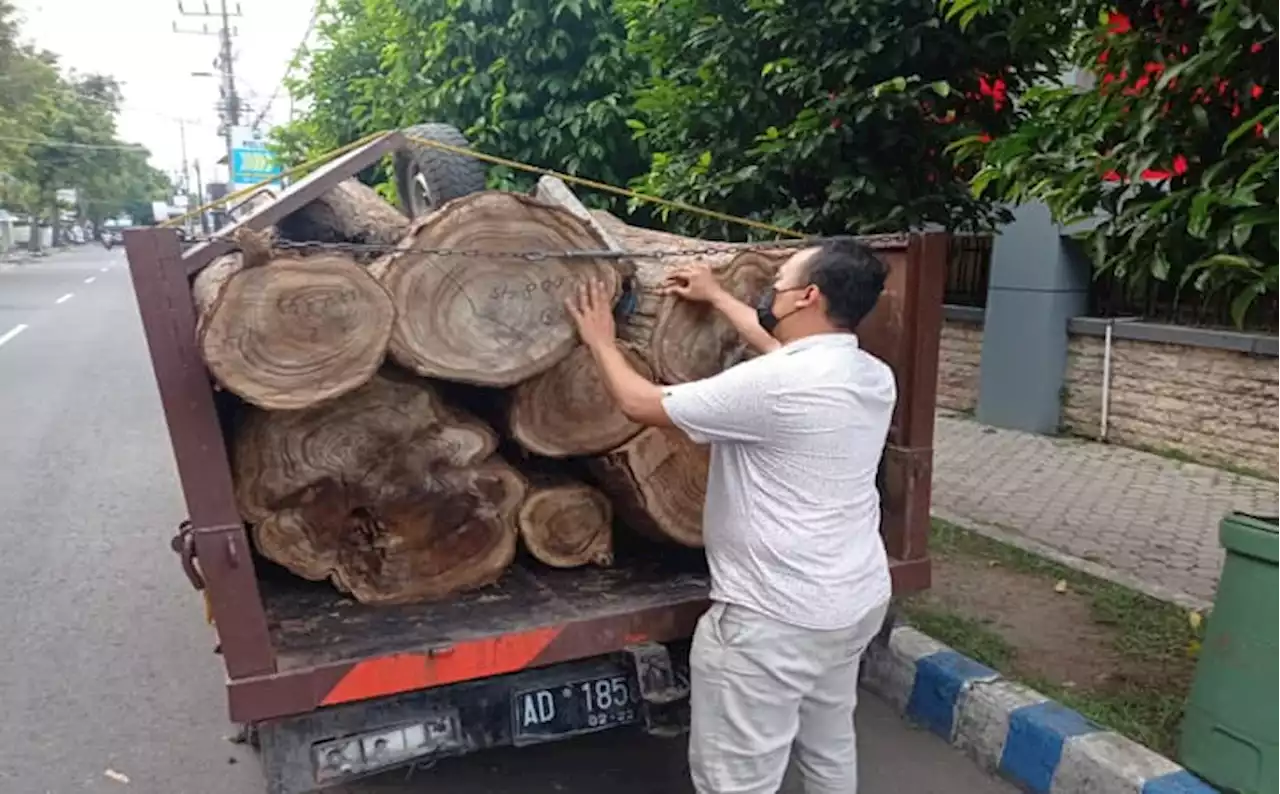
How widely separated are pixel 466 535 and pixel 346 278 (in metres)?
0.82

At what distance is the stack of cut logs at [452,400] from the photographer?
2.54 meters

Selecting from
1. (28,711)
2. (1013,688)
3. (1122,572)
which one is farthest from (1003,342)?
(28,711)

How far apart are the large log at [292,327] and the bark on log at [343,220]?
5.98ft

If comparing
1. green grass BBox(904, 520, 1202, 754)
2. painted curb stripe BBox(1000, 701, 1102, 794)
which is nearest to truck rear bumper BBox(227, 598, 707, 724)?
painted curb stripe BBox(1000, 701, 1102, 794)

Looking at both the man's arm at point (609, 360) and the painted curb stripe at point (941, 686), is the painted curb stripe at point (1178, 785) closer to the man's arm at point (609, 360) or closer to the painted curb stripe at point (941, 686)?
the painted curb stripe at point (941, 686)

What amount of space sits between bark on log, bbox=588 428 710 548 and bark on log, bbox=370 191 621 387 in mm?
403

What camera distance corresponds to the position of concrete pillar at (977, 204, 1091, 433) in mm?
8250

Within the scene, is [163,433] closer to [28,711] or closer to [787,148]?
[28,711]

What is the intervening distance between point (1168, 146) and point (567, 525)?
1.94 metres

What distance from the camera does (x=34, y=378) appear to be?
11.6 meters

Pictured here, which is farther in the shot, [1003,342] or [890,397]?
[1003,342]

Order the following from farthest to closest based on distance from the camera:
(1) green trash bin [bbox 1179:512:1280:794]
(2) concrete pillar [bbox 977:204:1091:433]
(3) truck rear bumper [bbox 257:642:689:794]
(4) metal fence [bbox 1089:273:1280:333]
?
(2) concrete pillar [bbox 977:204:1091:433], (4) metal fence [bbox 1089:273:1280:333], (1) green trash bin [bbox 1179:512:1280:794], (3) truck rear bumper [bbox 257:642:689:794]

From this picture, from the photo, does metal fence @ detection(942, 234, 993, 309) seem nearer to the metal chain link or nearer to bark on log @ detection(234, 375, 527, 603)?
the metal chain link

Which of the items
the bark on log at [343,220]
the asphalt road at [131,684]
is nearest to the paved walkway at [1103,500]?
the asphalt road at [131,684]
